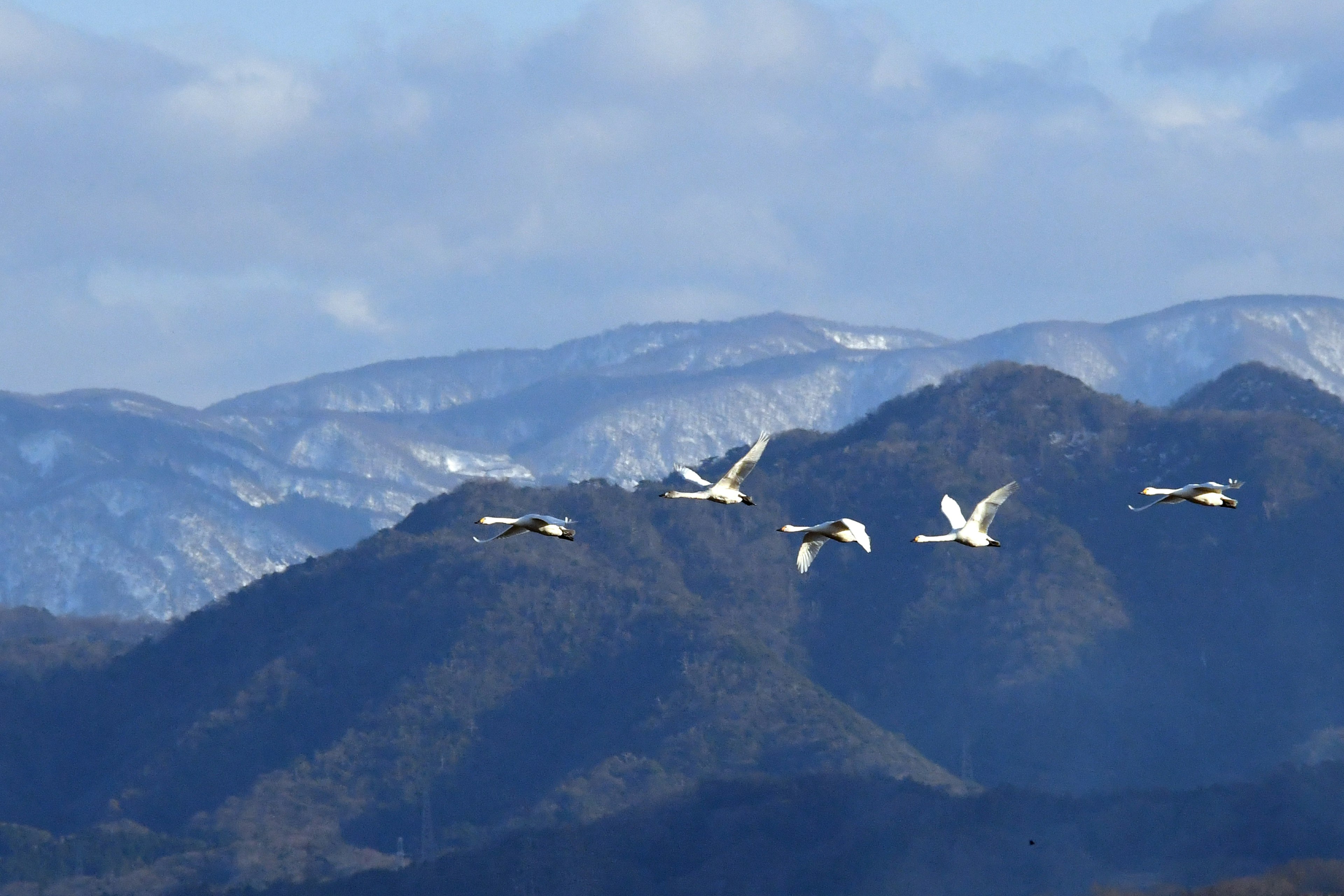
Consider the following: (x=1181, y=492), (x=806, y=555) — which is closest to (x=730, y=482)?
(x=806, y=555)

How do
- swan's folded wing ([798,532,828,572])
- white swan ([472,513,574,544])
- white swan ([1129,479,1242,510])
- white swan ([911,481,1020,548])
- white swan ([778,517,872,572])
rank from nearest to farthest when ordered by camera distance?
white swan ([472,513,574,544])
white swan ([778,517,872,572])
white swan ([911,481,1020,548])
white swan ([1129,479,1242,510])
swan's folded wing ([798,532,828,572])

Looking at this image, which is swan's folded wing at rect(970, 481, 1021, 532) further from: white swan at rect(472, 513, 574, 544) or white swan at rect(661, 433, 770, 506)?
white swan at rect(472, 513, 574, 544)

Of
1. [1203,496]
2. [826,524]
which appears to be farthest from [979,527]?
[1203,496]

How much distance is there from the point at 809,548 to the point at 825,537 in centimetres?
406

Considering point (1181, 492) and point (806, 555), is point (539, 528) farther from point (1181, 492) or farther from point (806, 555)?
point (1181, 492)

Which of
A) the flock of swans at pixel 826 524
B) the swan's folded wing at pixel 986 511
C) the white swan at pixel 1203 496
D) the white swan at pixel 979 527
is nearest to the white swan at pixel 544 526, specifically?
the flock of swans at pixel 826 524

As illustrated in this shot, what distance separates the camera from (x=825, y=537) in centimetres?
10156

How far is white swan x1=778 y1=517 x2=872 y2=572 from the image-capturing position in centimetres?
9619

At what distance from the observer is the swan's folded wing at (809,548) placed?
103125 mm

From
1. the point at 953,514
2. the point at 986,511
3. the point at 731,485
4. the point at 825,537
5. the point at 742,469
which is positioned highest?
the point at 742,469

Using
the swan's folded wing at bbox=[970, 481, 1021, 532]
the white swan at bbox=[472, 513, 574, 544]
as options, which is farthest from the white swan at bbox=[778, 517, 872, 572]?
the white swan at bbox=[472, 513, 574, 544]

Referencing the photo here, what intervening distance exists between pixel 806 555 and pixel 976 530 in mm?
7893

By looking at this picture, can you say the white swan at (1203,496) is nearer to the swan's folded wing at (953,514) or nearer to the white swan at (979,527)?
the white swan at (979,527)

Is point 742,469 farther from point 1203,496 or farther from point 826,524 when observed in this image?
point 1203,496
